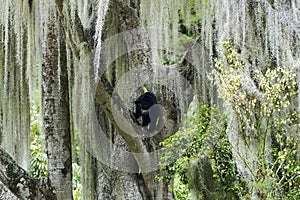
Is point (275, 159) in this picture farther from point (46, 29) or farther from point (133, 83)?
point (46, 29)

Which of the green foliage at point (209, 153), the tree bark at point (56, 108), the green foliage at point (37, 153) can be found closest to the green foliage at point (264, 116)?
the green foliage at point (209, 153)

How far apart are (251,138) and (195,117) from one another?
1.44 feet

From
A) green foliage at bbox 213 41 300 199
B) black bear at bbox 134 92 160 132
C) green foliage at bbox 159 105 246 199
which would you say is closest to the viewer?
green foliage at bbox 213 41 300 199

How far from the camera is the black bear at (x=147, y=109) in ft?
13.3

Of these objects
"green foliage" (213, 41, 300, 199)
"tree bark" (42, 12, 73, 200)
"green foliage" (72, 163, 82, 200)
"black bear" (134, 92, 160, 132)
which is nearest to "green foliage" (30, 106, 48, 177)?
"green foliage" (72, 163, 82, 200)

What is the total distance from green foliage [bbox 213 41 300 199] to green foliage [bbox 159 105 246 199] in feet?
0.46

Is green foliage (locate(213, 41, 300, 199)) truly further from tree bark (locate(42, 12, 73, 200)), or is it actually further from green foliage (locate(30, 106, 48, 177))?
green foliage (locate(30, 106, 48, 177))

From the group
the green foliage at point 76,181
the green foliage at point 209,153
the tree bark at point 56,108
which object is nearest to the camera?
the green foliage at point 209,153

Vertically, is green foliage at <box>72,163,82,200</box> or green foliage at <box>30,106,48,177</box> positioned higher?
green foliage at <box>30,106,48,177</box>

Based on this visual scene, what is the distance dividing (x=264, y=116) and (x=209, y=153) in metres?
0.35

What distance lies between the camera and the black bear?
4047 millimetres

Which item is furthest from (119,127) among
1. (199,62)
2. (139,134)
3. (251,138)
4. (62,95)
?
(251,138)

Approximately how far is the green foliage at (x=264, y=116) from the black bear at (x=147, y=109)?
29.3 inches

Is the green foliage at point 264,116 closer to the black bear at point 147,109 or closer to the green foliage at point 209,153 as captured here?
the green foliage at point 209,153
